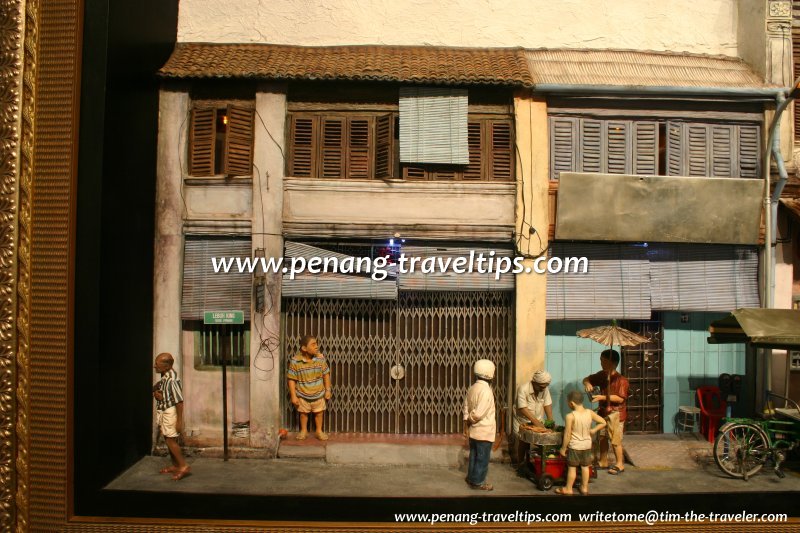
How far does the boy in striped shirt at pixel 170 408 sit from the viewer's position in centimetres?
719

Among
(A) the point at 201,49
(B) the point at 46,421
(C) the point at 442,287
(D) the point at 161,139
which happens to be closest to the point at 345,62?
(A) the point at 201,49

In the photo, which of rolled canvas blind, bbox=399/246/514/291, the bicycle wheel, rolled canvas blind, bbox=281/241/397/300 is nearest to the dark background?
the bicycle wheel

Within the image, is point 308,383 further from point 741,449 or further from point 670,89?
point 670,89

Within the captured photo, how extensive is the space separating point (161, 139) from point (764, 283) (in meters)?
8.99

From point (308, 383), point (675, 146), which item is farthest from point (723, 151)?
point (308, 383)

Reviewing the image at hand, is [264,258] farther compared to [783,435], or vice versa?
[264,258]

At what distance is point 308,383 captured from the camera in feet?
26.7

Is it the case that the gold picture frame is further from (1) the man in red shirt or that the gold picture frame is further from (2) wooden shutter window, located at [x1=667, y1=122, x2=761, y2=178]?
(2) wooden shutter window, located at [x1=667, y1=122, x2=761, y2=178]

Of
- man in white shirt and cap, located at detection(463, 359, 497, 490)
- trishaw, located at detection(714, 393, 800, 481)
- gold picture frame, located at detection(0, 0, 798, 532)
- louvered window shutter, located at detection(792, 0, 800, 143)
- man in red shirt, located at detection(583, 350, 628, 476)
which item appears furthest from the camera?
louvered window shutter, located at detection(792, 0, 800, 143)

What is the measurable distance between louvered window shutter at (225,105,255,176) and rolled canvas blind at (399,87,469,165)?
224 cm

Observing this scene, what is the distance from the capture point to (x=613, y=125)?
8.41 m

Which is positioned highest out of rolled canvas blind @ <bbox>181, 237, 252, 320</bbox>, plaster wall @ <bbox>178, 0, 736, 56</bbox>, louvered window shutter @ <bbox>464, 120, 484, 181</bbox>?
plaster wall @ <bbox>178, 0, 736, 56</bbox>

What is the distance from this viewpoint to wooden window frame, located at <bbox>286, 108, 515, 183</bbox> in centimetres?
834

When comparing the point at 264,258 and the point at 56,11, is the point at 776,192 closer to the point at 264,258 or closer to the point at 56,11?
the point at 264,258
